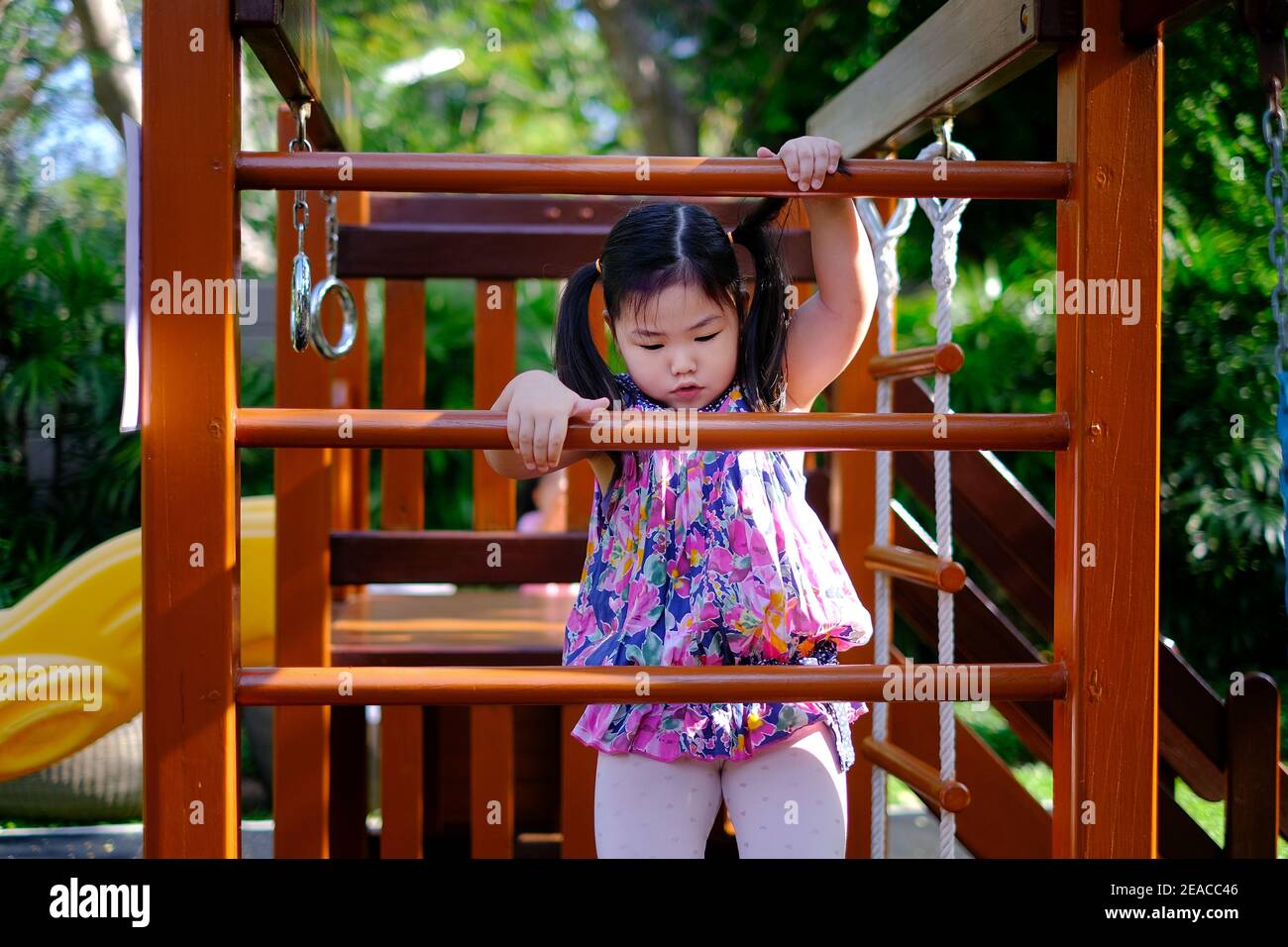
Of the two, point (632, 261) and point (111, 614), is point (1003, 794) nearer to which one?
point (632, 261)

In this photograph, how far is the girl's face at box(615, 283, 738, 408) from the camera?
1.58 meters

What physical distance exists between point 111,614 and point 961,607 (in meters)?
1.89

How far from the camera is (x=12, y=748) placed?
104 inches

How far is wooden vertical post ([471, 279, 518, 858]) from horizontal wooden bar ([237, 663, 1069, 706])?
97cm

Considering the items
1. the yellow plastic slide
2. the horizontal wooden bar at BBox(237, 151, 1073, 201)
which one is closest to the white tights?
the horizontal wooden bar at BBox(237, 151, 1073, 201)

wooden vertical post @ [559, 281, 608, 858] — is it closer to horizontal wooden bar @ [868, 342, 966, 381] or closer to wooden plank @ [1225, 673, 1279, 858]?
horizontal wooden bar @ [868, 342, 966, 381]

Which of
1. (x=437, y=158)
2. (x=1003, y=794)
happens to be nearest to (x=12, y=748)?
(x=437, y=158)

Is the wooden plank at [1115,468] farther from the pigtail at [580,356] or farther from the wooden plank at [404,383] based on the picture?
the wooden plank at [404,383]

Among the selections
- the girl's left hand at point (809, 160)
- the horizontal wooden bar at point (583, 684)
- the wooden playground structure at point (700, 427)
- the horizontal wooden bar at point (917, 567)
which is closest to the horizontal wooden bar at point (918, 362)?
the wooden playground structure at point (700, 427)

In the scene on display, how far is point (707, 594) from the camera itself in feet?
5.18

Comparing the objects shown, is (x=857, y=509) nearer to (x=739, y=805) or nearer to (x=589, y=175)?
(x=739, y=805)

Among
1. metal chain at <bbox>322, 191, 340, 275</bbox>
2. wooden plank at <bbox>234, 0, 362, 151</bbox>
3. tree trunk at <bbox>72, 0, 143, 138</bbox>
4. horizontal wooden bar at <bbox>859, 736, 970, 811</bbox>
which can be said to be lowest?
horizontal wooden bar at <bbox>859, 736, 970, 811</bbox>

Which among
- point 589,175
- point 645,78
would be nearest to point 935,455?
point 589,175

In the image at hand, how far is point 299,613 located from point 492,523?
21.3 inches
